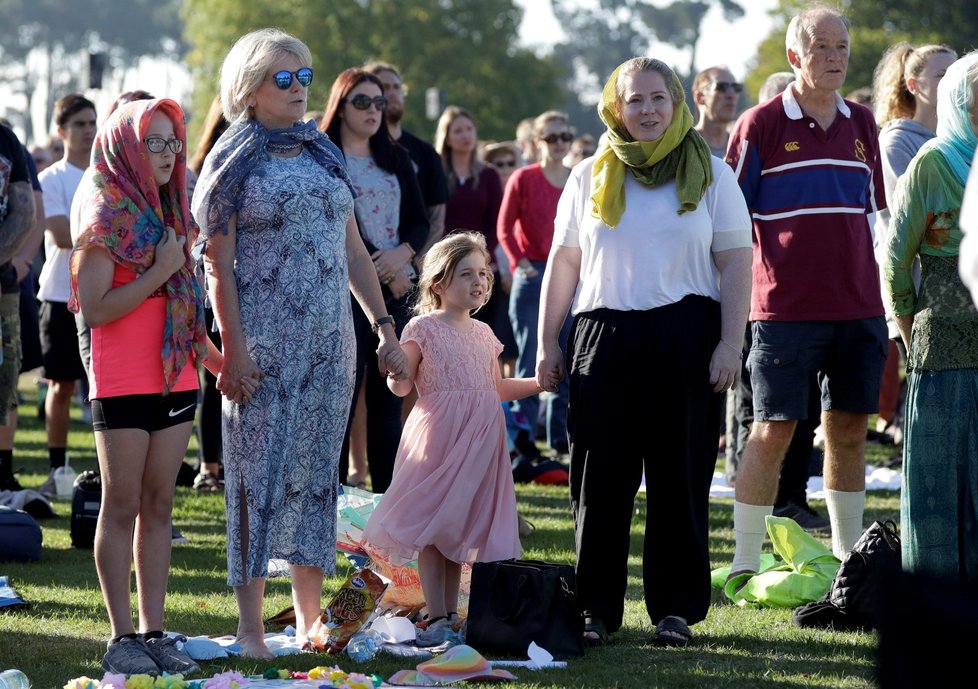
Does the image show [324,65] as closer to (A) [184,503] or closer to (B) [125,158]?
(A) [184,503]

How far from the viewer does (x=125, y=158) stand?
4844 millimetres

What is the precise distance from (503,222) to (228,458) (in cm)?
561

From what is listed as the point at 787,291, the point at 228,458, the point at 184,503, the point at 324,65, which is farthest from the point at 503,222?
the point at 324,65

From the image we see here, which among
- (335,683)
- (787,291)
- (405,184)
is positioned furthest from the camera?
(405,184)

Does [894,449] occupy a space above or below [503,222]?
below

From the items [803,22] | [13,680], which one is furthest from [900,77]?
[13,680]

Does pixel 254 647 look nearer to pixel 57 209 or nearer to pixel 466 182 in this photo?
pixel 57 209

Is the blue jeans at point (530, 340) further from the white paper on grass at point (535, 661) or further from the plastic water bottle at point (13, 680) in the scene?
the plastic water bottle at point (13, 680)

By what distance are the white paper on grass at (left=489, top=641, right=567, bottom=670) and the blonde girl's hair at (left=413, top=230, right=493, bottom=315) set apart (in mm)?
1463

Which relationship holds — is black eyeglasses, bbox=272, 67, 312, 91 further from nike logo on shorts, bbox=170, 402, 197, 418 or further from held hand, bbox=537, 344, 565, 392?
held hand, bbox=537, 344, 565, 392

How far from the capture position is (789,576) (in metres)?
5.93

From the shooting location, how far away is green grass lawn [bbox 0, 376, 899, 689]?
15.7 feet

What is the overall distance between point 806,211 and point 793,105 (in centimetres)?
47

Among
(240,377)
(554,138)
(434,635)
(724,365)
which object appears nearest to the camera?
→ (240,377)
